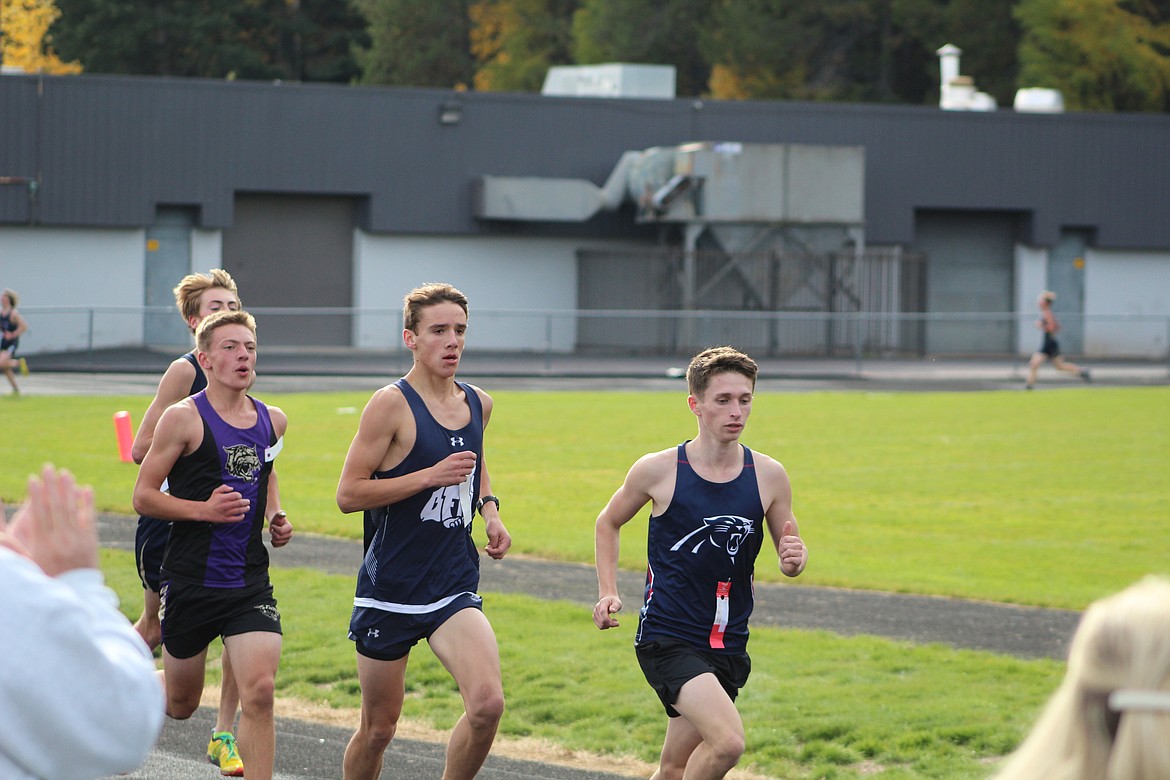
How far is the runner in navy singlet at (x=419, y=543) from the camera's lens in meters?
6.28

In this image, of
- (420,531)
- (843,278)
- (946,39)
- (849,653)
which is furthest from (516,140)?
(420,531)

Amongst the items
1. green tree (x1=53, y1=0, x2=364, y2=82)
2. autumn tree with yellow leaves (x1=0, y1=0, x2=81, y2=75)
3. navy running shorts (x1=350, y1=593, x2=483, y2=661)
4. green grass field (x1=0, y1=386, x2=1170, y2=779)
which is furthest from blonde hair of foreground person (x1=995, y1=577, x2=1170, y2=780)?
green tree (x1=53, y1=0, x2=364, y2=82)

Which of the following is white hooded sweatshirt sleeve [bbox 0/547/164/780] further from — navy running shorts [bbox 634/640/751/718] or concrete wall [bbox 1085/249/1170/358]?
A: concrete wall [bbox 1085/249/1170/358]

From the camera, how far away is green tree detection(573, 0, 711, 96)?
204 feet

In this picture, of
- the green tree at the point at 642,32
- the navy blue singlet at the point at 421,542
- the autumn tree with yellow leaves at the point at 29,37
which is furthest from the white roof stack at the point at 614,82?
the navy blue singlet at the point at 421,542

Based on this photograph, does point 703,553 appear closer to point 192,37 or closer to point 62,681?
point 62,681

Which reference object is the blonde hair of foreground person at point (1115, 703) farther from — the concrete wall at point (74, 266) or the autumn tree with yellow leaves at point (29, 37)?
the autumn tree with yellow leaves at point (29, 37)

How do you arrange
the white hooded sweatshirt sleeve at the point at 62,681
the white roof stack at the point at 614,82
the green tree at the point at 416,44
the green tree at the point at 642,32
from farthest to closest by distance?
the green tree at the point at 416,44, the green tree at the point at 642,32, the white roof stack at the point at 614,82, the white hooded sweatshirt sleeve at the point at 62,681

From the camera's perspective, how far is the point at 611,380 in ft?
112

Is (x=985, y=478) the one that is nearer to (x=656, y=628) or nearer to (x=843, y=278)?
(x=656, y=628)

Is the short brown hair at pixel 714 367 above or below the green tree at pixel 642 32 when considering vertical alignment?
below

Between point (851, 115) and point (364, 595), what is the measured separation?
40366mm

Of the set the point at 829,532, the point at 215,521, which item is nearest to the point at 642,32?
the point at 829,532

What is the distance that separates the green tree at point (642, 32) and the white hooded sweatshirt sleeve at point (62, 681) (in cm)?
6050
